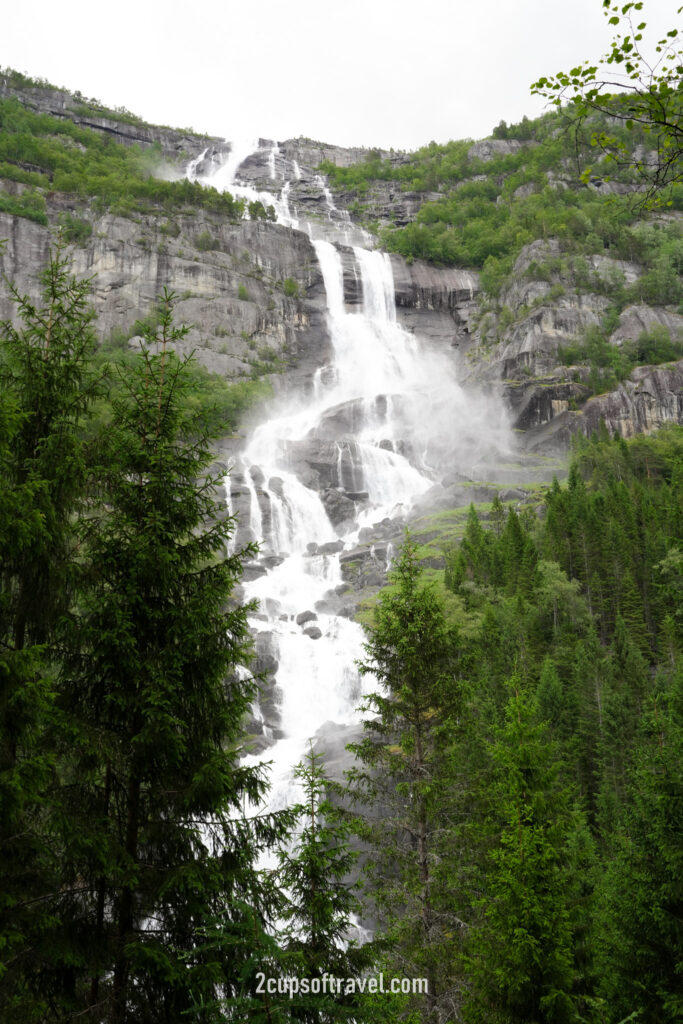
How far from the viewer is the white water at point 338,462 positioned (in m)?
42.6

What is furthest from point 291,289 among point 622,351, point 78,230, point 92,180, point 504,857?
point 504,857

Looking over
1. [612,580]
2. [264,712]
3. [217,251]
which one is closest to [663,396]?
[612,580]

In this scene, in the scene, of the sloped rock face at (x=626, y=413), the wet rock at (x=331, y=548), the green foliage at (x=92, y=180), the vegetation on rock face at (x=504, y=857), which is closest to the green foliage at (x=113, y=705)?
the vegetation on rock face at (x=504, y=857)

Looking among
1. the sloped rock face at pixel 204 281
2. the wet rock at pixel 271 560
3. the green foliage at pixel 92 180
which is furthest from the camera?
the green foliage at pixel 92 180

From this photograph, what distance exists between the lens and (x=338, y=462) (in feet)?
238

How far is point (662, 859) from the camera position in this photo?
409 inches

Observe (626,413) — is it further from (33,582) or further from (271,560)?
(33,582)

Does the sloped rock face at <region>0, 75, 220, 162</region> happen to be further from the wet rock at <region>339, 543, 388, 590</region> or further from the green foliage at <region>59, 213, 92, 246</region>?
the wet rock at <region>339, 543, 388, 590</region>

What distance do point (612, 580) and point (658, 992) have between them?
109 ft

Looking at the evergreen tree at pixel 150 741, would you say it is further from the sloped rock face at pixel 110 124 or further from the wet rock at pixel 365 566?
the sloped rock face at pixel 110 124

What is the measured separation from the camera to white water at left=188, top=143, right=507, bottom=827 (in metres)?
42.6

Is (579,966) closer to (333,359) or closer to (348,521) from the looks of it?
(348,521)

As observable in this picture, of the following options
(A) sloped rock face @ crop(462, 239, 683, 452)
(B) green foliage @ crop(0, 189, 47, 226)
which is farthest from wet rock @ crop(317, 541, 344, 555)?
(B) green foliage @ crop(0, 189, 47, 226)

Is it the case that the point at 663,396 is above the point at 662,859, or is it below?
above
